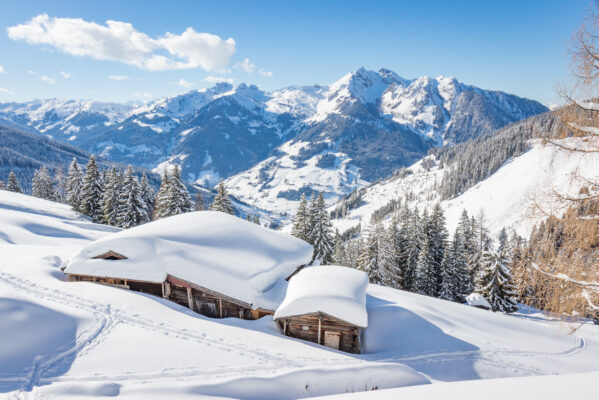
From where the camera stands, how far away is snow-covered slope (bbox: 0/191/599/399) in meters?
11.1

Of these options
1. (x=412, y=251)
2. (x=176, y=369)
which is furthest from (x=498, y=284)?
(x=176, y=369)

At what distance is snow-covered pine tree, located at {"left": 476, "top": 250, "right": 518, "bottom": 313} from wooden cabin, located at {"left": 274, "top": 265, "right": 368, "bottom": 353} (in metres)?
23.5

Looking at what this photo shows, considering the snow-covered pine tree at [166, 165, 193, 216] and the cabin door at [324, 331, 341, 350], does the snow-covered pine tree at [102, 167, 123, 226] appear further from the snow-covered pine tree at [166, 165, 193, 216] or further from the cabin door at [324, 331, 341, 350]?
the cabin door at [324, 331, 341, 350]

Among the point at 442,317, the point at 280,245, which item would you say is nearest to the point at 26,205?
the point at 280,245

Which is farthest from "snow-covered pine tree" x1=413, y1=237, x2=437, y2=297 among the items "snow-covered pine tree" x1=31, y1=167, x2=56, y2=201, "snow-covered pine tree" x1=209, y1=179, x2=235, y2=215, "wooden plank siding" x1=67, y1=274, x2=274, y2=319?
"snow-covered pine tree" x1=31, y1=167, x2=56, y2=201

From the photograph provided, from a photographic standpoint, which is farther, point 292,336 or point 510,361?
point 292,336

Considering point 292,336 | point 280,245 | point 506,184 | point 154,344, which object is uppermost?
point 506,184

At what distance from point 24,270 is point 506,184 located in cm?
15828

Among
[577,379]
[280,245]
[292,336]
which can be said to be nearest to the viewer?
[577,379]

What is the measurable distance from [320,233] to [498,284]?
21.2 metres

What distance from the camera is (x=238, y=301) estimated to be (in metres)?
19.0

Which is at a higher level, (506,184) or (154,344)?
(506,184)

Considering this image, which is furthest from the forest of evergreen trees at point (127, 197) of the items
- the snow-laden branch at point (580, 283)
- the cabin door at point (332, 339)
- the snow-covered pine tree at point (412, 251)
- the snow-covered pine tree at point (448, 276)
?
the snow-laden branch at point (580, 283)

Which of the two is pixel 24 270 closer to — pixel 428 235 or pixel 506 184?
pixel 428 235
